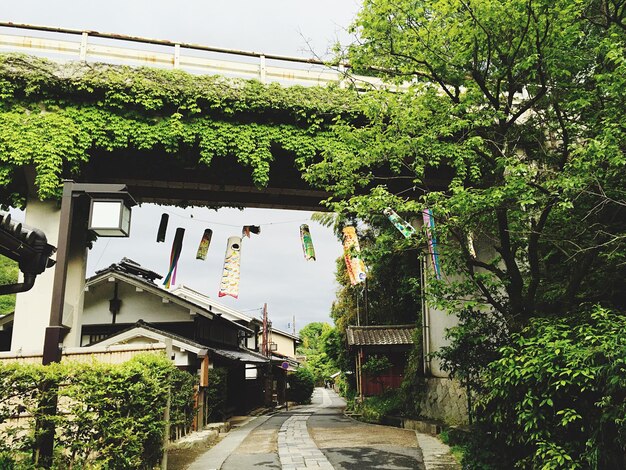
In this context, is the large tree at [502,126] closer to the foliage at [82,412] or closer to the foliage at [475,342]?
the foliage at [475,342]

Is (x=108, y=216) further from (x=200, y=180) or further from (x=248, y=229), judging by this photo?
(x=248, y=229)

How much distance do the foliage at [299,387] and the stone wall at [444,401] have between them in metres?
30.4

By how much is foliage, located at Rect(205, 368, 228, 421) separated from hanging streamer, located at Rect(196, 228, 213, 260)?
186 inches

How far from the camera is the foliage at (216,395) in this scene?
17.7 meters

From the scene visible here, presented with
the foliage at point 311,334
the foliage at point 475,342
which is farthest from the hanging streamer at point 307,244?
the foliage at point 311,334

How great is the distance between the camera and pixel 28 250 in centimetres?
570

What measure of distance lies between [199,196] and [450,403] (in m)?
9.83

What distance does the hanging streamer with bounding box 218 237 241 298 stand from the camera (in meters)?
15.7

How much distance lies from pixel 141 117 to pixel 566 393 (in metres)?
10.8

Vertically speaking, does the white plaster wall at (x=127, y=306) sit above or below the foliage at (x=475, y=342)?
above

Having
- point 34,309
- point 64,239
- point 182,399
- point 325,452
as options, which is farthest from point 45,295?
point 325,452

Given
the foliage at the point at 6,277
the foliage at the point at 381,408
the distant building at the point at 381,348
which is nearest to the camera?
the foliage at the point at 381,408

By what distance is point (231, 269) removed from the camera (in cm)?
1595

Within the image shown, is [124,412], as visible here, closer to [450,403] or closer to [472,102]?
[472,102]
